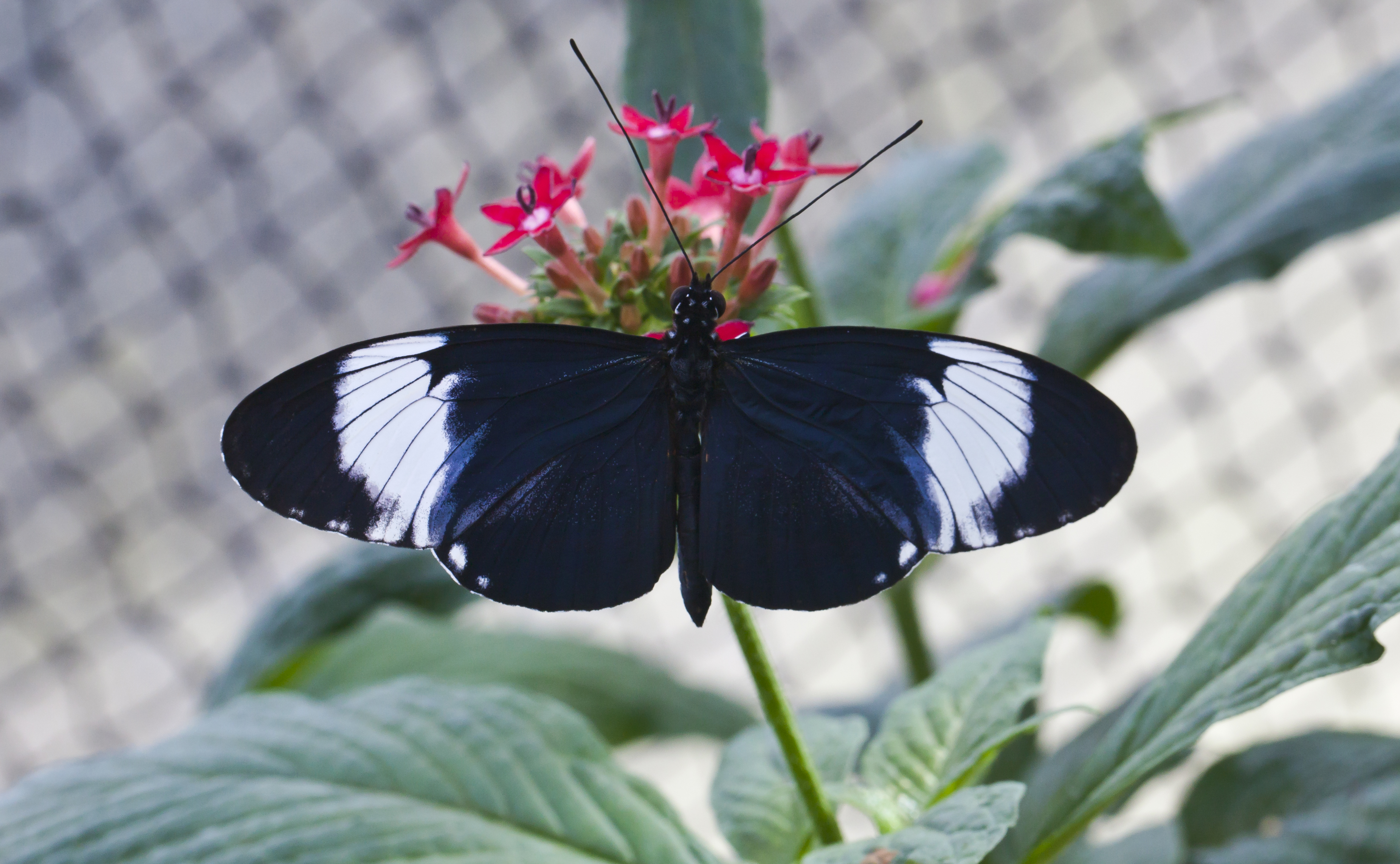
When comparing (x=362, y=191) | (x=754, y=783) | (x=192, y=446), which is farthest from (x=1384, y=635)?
(x=192, y=446)

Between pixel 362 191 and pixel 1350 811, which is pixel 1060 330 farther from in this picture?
pixel 362 191

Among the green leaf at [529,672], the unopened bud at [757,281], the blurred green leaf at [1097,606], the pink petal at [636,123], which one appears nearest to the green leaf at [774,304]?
the unopened bud at [757,281]

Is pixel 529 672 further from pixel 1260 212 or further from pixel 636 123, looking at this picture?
pixel 1260 212

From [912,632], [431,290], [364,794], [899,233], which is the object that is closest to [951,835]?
[364,794]

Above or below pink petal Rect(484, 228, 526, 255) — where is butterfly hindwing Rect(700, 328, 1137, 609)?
below

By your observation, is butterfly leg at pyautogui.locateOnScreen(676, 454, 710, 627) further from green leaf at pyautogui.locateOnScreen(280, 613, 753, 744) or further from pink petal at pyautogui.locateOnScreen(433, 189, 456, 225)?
green leaf at pyautogui.locateOnScreen(280, 613, 753, 744)

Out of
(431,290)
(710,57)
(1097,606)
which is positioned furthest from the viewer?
(431,290)

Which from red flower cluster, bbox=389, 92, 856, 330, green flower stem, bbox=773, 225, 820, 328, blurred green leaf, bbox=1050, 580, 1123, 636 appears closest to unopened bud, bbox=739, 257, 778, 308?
red flower cluster, bbox=389, 92, 856, 330
